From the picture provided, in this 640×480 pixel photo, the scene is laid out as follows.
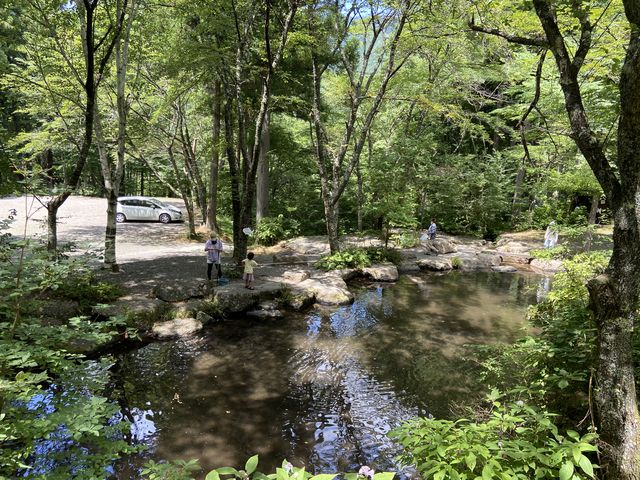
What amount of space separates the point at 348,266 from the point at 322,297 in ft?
10.5

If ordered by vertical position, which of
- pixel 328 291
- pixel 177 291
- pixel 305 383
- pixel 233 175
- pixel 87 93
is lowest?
pixel 305 383

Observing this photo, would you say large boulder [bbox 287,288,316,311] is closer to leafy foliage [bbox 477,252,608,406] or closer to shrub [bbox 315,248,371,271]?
shrub [bbox 315,248,371,271]

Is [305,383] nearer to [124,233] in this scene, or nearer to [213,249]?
[213,249]

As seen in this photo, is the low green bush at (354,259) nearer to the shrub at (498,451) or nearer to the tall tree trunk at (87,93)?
the tall tree trunk at (87,93)

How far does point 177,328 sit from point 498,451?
7631 millimetres

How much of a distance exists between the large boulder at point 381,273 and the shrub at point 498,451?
11.4m

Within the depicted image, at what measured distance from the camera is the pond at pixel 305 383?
537cm

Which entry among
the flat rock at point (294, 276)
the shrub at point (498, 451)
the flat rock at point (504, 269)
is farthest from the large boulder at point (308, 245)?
the shrub at point (498, 451)

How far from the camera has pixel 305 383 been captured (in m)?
7.16

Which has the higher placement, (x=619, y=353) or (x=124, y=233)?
(x=619, y=353)

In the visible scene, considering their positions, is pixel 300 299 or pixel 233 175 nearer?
pixel 300 299

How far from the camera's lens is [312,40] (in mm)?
11734

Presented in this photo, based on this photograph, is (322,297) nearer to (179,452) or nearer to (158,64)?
(179,452)

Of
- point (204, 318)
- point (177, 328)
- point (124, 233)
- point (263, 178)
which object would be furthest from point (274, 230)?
point (177, 328)
